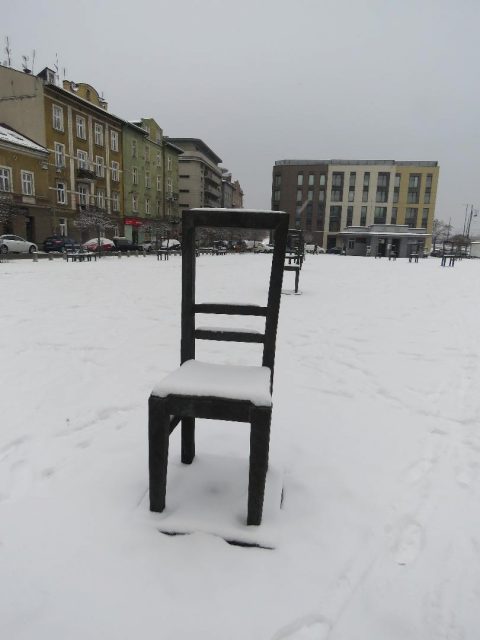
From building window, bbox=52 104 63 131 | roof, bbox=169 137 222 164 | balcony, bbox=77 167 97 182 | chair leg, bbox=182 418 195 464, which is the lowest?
chair leg, bbox=182 418 195 464

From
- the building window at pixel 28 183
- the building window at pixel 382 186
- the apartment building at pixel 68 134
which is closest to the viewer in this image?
the building window at pixel 28 183

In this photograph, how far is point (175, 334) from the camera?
19.0 ft

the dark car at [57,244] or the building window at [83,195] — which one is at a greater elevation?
the building window at [83,195]

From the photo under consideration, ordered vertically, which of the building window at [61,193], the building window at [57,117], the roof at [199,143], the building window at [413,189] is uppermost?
the roof at [199,143]

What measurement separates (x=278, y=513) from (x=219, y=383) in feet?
2.51

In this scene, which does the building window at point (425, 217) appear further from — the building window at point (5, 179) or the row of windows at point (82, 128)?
the building window at point (5, 179)

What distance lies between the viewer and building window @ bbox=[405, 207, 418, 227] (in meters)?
75.4

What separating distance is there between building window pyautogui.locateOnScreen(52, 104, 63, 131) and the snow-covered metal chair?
36.8 m

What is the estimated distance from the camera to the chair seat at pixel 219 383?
5.98 ft

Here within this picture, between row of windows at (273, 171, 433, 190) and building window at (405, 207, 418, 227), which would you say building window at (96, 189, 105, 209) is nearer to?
row of windows at (273, 171, 433, 190)

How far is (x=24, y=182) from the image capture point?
29.8m

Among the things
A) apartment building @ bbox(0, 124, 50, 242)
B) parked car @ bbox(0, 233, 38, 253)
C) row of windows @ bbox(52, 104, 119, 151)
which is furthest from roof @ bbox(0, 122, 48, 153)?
parked car @ bbox(0, 233, 38, 253)

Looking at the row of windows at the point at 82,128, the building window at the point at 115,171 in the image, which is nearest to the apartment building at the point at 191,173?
the building window at the point at 115,171

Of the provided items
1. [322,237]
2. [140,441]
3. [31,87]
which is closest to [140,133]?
[31,87]
